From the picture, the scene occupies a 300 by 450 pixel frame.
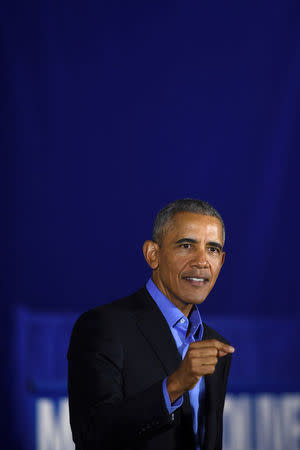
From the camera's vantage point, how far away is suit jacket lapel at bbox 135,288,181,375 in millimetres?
1627

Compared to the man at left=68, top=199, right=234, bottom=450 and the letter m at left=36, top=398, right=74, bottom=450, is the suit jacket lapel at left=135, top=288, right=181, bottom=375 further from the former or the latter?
the letter m at left=36, top=398, right=74, bottom=450

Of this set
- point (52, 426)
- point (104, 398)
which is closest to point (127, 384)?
point (104, 398)

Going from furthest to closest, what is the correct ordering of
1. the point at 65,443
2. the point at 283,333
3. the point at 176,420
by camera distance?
1. the point at 283,333
2. the point at 65,443
3. the point at 176,420

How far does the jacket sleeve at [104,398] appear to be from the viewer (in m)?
1.45

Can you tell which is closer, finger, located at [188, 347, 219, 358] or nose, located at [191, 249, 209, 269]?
finger, located at [188, 347, 219, 358]

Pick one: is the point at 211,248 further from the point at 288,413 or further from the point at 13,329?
the point at 13,329

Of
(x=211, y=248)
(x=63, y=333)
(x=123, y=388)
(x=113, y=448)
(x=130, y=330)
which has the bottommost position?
(x=113, y=448)

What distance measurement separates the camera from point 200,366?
53.6 inches

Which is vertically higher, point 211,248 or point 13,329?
point 13,329

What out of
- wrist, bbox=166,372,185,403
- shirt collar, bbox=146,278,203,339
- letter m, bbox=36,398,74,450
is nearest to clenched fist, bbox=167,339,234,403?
wrist, bbox=166,372,185,403

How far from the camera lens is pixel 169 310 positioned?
5.74ft

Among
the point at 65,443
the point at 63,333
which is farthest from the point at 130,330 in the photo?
the point at 63,333

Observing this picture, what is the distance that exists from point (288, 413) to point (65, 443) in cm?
140

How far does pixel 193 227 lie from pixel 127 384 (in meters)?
0.45
